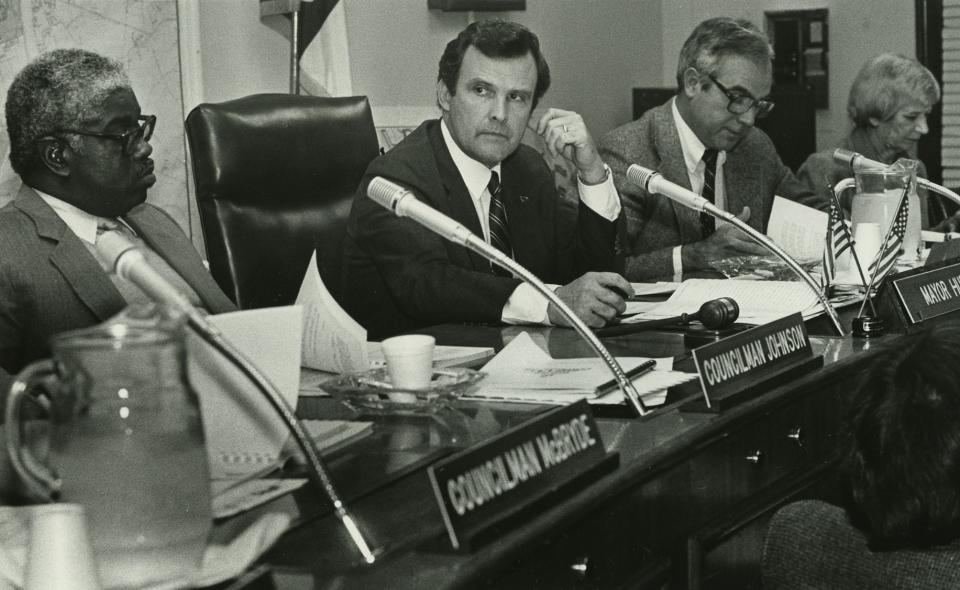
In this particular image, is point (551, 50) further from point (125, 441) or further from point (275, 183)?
point (125, 441)

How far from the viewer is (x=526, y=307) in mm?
2174

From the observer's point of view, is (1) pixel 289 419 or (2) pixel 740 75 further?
(2) pixel 740 75

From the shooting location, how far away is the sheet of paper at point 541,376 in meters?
1.54

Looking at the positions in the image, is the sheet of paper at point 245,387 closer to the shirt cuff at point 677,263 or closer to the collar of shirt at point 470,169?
the collar of shirt at point 470,169

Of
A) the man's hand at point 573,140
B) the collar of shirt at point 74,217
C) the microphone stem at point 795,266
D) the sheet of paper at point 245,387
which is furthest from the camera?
the man's hand at point 573,140

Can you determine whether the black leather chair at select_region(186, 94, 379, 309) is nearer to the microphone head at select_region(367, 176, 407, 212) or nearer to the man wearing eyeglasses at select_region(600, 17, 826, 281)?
the man wearing eyeglasses at select_region(600, 17, 826, 281)

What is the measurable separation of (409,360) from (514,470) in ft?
1.20

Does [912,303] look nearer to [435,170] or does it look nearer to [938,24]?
[435,170]

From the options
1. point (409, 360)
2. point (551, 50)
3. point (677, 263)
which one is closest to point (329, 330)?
point (409, 360)

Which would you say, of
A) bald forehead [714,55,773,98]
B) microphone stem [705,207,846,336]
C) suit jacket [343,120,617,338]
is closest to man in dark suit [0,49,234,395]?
suit jacket [343,120,617,338]

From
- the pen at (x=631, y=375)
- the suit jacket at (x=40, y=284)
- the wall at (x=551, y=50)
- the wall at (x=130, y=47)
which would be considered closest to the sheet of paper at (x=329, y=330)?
the pen at (x=631, y=375)

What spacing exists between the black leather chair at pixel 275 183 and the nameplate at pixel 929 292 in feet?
3.78

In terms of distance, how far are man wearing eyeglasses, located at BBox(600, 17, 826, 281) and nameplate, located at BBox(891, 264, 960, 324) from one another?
3.02 feet

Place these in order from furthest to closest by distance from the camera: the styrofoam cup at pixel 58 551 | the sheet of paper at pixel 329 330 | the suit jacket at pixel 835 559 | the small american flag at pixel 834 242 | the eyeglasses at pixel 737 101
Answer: the eyeglasses at pixel 737 101 → the small american flag at pixel 834 242 → the sheet of paper at pixel 329 330 → the suit jacket at pixel 835 559 → the styrofoam cup at pixel 58 551
